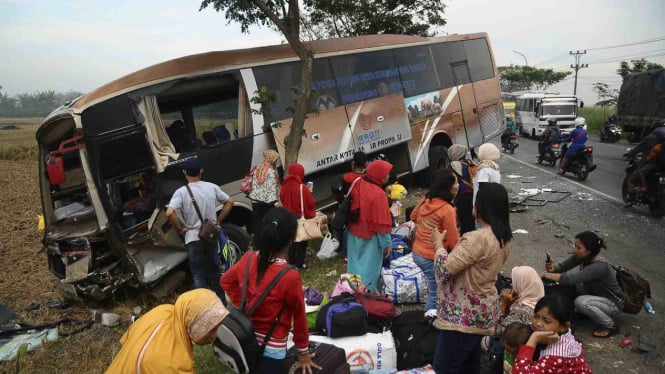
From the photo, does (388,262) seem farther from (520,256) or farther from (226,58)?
(226,58)

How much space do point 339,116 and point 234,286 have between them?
594 cm

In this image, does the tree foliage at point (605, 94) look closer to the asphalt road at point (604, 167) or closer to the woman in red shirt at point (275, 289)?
the asphalt road at point (604, 167)

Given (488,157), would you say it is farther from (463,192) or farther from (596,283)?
Result: (596,283)

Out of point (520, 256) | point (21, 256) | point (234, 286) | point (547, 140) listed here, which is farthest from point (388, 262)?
point (547, 140)

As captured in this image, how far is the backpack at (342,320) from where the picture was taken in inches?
142

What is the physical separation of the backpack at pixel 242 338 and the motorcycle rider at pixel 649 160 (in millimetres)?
7925

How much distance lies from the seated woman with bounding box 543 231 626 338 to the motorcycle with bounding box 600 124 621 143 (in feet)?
64.3

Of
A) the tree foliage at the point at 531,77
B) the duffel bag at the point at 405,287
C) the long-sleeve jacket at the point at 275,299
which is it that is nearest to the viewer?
the long-sleeve jacket at the point at 275,299

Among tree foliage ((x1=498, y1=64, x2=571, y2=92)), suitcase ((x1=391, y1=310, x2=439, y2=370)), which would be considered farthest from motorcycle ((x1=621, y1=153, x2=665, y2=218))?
tree foliage ((x1=498, y1=64, x2=571, y2=92))

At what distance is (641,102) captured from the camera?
63.1ft

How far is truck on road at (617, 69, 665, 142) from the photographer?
1810 centimetres

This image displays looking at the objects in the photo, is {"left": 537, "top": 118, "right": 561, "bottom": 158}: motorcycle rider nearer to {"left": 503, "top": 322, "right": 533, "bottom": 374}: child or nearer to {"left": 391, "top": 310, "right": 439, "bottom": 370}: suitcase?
{"left": 391, "top": 310, "right": 439, "bottom": 370}: suitcase

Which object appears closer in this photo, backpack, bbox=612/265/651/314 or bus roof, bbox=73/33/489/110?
backpack, bbox=612/265/651/314

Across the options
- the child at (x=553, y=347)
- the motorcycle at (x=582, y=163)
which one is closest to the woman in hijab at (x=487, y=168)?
the child at (x=553, y=347)
